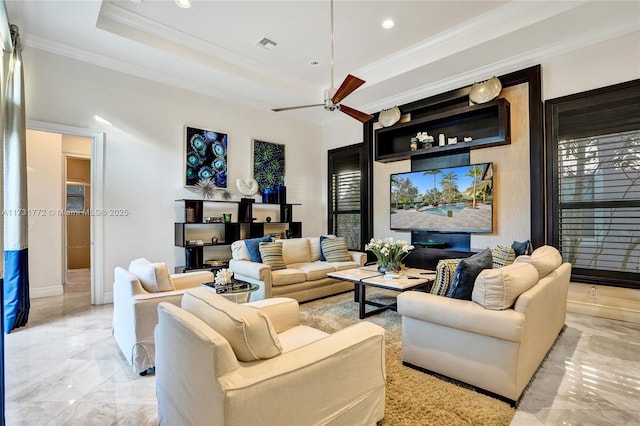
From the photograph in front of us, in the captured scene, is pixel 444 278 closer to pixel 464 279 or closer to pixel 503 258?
pixel 464 279

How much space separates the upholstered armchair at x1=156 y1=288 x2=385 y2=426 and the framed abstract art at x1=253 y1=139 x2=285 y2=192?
14.8 feet

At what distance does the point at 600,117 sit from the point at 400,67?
2.63 meters

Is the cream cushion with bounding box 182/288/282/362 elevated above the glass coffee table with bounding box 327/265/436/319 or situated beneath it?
elevated above

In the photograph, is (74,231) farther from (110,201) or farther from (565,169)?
(565,169)

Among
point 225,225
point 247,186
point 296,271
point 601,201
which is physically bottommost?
point 296,271

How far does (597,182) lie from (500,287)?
2948 millimetres

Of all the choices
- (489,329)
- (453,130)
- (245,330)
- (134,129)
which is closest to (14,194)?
(134,129)

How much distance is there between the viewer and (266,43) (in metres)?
4.47

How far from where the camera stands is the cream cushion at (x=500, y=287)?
2.07 meters

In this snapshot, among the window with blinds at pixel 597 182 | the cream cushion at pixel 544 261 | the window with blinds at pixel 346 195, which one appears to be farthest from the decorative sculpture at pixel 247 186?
the window with blinds at pixel 597 182

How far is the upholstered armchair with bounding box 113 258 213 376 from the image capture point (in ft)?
8.06

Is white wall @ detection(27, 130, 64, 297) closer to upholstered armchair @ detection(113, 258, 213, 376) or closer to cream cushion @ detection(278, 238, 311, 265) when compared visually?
upholstered armchair @ detection(113, 258, 213, 376)

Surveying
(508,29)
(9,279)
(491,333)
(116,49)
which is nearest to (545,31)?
(508,29)

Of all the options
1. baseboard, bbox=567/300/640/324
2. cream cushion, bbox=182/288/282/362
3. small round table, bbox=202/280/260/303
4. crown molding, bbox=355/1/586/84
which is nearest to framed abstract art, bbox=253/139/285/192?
crown molding, bbox=355/1/586/84
